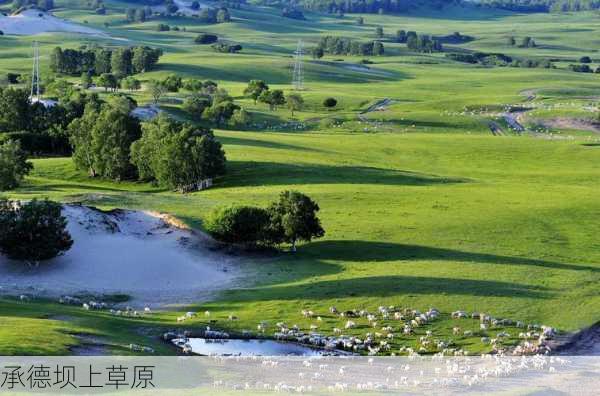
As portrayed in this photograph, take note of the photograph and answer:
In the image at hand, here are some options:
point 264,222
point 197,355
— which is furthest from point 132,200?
point 197,355

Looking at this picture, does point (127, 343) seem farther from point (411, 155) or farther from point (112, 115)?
point (411, 155)

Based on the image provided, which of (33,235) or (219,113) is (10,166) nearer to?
(33,235)

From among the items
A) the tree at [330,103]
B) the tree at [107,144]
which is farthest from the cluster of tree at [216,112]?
the tree at [107,144]

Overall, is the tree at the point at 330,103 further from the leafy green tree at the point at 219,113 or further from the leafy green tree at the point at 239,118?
the leafy green tree at the point at 219,113

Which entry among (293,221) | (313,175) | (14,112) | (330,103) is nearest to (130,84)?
(330,103)

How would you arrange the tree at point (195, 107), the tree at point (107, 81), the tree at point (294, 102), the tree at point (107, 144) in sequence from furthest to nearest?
1. the tree at point (107, 81)
2. the tree at point (294, 102)
3. the tree at point (195, 107)
4. the tree at point (107, 144)
